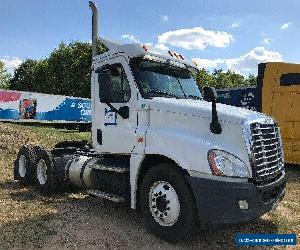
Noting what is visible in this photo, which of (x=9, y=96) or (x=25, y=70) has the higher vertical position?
(x=25, y=70)

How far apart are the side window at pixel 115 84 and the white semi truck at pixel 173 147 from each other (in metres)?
0.02

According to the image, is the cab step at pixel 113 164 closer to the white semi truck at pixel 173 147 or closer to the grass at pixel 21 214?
the white semi truck at pixel 173 147

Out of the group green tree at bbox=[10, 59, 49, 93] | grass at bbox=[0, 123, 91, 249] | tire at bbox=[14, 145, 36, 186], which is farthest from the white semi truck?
green tree at bbox=[10, 59, 49, 93]

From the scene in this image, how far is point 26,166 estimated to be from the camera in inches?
399

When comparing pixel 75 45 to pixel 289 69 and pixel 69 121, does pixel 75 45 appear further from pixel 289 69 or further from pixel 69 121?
pixel 289 69

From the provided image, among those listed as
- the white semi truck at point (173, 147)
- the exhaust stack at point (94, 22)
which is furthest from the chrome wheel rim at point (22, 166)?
the exhaust stack at point (94, 22)

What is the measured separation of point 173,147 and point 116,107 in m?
1.58

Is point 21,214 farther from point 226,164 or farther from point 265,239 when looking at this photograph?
point 265,239

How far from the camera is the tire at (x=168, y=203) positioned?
18.7ft

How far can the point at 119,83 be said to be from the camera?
273 inches

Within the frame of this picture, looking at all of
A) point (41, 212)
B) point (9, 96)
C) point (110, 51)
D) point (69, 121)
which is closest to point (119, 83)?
point (110, 51)

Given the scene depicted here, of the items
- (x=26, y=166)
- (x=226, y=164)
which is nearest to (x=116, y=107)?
(x=226, y=164)

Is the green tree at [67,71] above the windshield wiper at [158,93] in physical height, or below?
above

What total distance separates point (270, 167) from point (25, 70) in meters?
77.3
